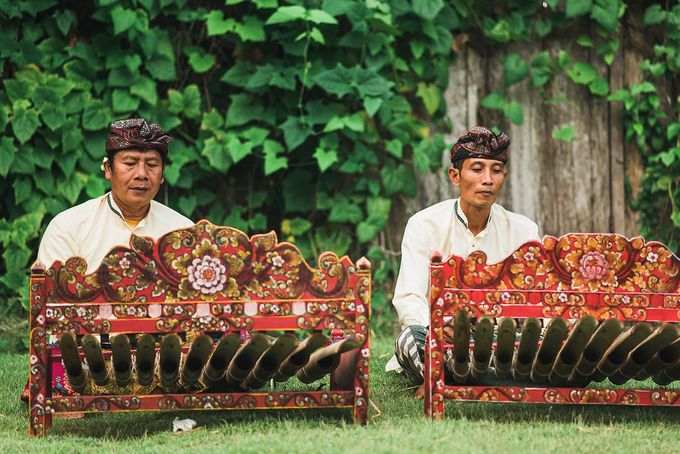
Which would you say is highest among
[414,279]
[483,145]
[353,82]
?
[353,82]

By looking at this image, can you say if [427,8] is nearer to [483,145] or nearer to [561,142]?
[561,142]

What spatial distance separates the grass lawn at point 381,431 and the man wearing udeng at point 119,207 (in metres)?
0.73

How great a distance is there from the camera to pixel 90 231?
15.3ft

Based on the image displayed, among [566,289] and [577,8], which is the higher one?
[577,8]

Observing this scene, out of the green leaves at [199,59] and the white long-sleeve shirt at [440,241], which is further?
the green leaves at [199,59]

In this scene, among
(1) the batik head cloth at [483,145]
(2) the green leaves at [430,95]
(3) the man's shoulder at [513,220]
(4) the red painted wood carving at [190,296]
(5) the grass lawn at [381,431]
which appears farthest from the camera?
(2) the green leaves at [430,95]

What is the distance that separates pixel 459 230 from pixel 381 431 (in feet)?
4.85

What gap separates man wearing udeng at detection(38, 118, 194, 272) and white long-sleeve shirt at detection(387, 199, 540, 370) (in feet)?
3.35

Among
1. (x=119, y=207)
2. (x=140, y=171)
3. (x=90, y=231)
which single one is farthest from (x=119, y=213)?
(x=140, y=171)

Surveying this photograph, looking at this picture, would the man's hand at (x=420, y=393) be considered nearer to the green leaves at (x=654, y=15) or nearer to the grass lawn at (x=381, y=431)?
the grass lawn at (x=381, y=431)

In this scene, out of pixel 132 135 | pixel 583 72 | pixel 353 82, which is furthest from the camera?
pixel 583 72

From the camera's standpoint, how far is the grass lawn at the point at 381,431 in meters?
3.47

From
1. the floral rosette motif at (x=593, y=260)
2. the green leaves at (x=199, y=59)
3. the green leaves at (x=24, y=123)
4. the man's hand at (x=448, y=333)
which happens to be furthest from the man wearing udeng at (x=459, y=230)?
the green leaves at (x=24, y=123)

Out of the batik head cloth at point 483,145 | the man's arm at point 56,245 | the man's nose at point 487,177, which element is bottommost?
the man's arm at point 56,245
